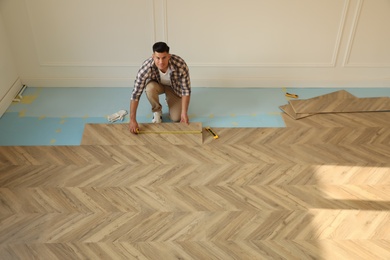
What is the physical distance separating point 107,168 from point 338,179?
175 centimetres

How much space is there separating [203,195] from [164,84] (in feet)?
4.04

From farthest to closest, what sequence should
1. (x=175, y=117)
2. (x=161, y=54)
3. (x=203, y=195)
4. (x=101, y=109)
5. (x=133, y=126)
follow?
(x=101, y=109) < (x=175, y=117) < (x=133, y=126) < (x=161, y=54) < (x=203, y=195)

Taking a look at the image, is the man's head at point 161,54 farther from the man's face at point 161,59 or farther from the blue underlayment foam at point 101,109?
the blue underlayment foam at point 101,109

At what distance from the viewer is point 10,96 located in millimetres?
3656

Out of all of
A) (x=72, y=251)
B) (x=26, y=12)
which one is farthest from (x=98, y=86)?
(x=72, y=251)

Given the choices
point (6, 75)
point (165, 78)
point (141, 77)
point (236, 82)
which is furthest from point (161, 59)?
point (6, 75)

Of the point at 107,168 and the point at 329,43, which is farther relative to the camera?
the point at 329,43

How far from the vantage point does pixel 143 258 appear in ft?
7.30

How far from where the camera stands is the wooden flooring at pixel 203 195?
2.30 meters

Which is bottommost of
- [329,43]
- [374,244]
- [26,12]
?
[374,244]

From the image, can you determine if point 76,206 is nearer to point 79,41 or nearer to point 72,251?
point 72,251

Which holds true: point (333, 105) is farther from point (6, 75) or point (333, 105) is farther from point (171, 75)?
point (6, 75)

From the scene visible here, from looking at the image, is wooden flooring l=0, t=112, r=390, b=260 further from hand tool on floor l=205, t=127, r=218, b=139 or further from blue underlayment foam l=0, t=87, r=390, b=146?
blue underlayment foam l=0, t=87, r=390, b=146

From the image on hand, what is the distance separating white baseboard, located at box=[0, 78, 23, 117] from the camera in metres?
3.50
